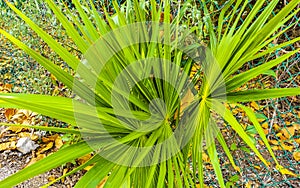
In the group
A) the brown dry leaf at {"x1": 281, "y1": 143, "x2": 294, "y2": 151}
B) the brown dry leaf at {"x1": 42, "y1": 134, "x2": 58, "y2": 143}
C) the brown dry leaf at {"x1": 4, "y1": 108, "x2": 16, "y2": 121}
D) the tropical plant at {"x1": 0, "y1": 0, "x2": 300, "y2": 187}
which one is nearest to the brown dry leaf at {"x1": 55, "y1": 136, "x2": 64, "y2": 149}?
the brown dry leaf at {"x1": 42, "y1": 134, "x2": 58, "y2": 143}

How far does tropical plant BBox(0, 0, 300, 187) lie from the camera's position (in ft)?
3.03

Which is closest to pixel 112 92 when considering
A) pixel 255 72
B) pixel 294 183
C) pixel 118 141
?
pixel 118 141

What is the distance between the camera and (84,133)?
947 mm

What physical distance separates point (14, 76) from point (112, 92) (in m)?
1.99

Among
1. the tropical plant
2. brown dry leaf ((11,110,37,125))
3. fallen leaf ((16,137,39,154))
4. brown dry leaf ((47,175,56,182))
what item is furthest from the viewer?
brown dry leaf ((11,110,37,125))

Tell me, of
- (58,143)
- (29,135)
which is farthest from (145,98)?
(29,135)

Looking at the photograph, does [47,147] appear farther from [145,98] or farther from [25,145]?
[145,98]

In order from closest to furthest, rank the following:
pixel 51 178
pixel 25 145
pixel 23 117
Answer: pixel 51 178
pixel 25 145
pixel 23 117

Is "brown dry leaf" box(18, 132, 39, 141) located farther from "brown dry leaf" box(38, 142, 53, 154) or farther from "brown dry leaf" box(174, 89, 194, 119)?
"brown dry leaf" box(174, 89, 194, 119)

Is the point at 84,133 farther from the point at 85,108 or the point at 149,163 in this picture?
the point at 149,163

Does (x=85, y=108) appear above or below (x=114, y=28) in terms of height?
below

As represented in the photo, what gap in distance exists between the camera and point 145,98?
114 centimetres

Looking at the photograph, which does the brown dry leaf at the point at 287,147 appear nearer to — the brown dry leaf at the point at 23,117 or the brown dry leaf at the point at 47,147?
the brown dry leaf at the point at 47,147

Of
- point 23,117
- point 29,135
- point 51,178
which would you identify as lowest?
point 51,178
